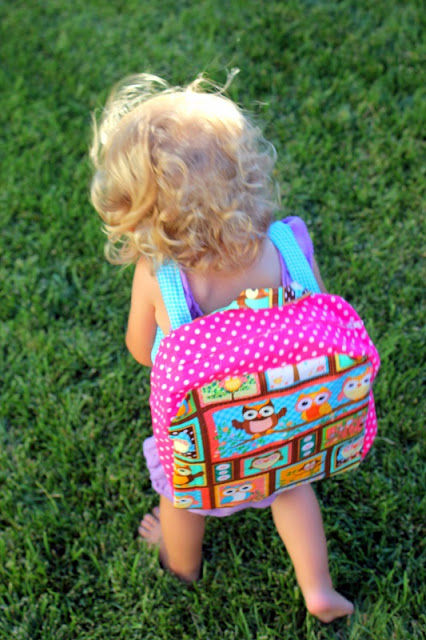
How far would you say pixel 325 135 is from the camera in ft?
10.4

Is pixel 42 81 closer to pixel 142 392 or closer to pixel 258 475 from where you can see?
pixel 142 392

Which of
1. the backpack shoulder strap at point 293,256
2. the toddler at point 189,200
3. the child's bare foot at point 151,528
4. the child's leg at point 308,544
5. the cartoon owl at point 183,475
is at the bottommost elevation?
the child's bare foot at point 151,528

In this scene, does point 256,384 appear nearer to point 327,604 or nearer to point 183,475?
point 183,475

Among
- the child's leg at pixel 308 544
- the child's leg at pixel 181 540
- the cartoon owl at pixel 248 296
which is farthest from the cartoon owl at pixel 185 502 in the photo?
the cartoon owl at pixel 248 296

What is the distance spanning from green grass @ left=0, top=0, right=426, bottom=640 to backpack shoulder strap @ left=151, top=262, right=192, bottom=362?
0.87m

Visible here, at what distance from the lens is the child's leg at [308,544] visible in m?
1.85

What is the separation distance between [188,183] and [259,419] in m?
0.54

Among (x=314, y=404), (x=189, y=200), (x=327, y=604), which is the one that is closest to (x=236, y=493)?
(x=314, y=404)

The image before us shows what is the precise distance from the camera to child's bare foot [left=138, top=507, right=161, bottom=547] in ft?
6.96

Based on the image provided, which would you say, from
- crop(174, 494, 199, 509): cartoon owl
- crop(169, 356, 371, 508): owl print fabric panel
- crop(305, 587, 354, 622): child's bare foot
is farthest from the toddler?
crop(305, 587, 354, 622): child's bare foot

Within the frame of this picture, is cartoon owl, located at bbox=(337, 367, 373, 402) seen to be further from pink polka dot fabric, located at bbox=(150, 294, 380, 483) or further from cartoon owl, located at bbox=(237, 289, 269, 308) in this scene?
cartoon owl, located at bbox=(237, 289, 269, 308)

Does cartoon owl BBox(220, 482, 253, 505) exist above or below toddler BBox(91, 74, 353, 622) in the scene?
below

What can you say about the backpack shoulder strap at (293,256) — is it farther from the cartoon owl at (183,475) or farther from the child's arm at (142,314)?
the cartoon owl at (183,475)

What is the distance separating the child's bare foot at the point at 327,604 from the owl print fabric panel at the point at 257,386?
17.4 inches
